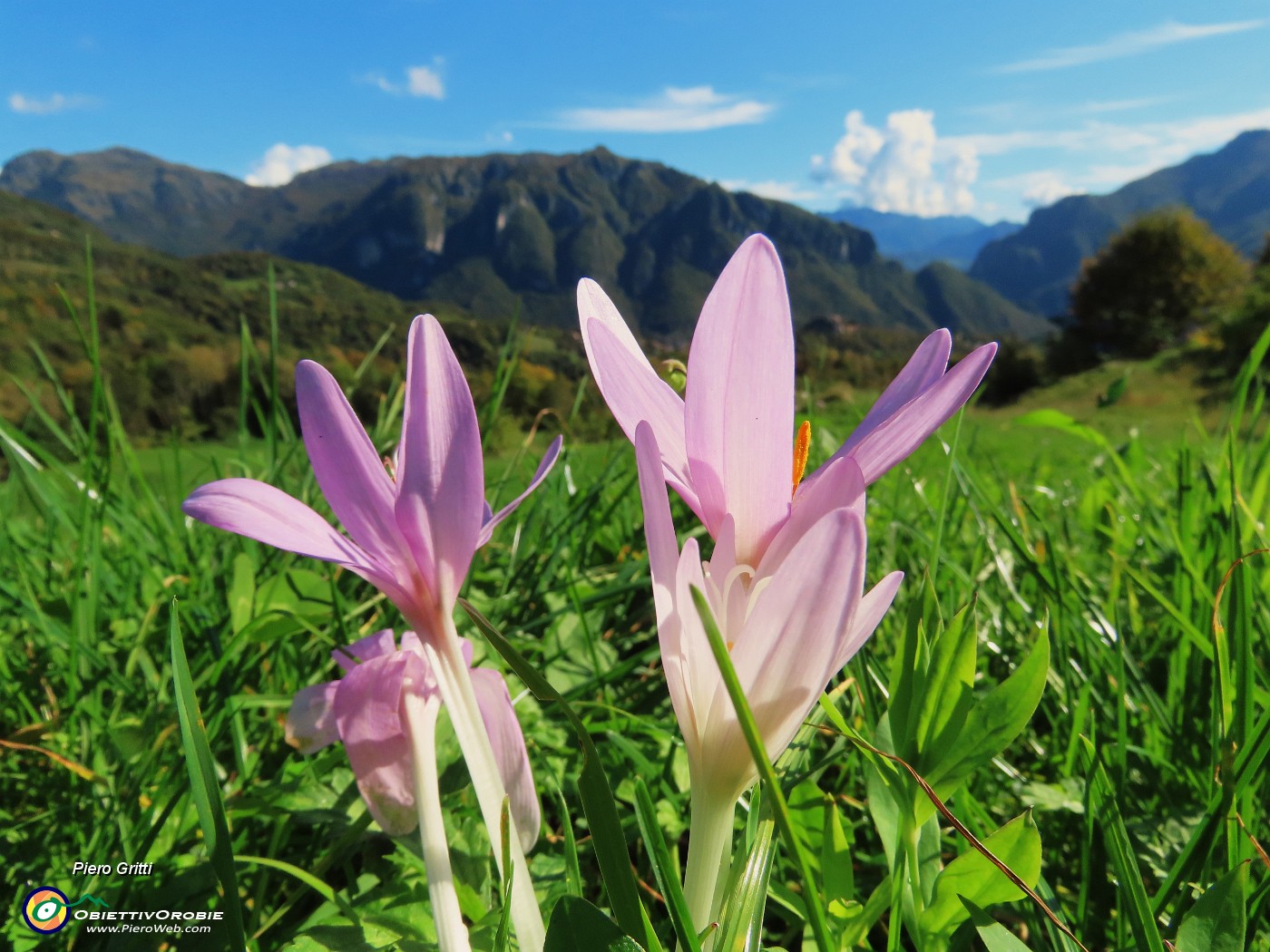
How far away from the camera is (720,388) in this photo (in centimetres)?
31

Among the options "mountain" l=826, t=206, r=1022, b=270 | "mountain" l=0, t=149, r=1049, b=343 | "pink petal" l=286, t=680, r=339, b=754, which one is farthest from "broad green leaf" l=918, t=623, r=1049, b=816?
"mountain" l=826, t=206, r=1022, b=270

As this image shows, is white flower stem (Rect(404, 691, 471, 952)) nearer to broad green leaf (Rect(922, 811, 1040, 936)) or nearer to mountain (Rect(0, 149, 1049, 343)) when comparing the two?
broad green leaf (Rect(922, 811, 1040, 936))

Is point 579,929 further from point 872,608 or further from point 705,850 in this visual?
point 872,608

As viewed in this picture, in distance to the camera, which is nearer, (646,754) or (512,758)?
(512,758)

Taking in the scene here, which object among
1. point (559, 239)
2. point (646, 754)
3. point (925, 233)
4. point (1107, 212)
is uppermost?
point (925, 233)

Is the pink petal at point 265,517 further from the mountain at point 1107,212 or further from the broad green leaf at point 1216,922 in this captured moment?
the mountain at point 1107,212

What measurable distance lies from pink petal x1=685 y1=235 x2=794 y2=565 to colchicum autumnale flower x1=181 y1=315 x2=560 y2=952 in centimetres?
6

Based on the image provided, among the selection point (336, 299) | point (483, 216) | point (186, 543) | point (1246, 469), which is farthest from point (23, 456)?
point (483, 216)

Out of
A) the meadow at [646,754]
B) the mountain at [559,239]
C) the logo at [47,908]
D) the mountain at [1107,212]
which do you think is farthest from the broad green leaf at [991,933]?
the mountain at [1107,212]

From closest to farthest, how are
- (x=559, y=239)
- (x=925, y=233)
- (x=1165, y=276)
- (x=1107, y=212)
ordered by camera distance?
(x=1165, y=276), (x=559, y=239), (x=1107, y=212), (x=925, y=233)

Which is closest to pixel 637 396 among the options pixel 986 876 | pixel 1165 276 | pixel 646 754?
pixel 986 876

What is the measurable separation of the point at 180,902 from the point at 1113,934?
560mm

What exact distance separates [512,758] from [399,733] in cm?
6

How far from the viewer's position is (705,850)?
29 cm
